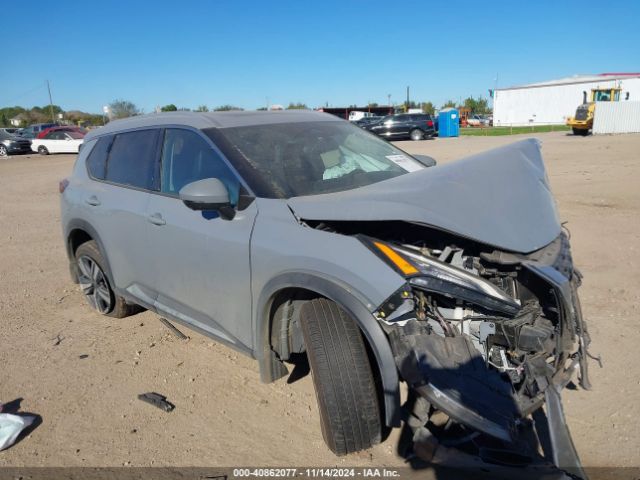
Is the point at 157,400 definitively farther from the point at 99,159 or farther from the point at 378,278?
the point at 99,159

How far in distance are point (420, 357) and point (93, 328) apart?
3.43 metres

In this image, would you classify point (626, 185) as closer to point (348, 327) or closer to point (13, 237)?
point (348, 327)

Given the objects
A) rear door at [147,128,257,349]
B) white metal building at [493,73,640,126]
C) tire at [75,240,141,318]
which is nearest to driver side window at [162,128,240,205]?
rear door at [147,128,257,349]

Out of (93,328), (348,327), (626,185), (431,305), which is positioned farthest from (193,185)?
(626,185)

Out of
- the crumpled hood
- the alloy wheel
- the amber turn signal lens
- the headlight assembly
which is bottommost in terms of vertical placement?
the alloy wheel

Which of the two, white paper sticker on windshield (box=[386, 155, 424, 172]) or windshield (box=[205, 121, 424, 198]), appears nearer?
windshield (box=[205, 121, 424, 198])

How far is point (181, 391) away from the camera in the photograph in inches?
143

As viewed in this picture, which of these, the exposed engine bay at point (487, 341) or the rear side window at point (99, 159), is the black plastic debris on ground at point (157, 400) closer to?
the exposed engine bay at point (487, 341)

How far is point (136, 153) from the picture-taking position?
13.7 ft

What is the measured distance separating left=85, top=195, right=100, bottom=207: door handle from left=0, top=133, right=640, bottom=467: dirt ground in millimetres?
1117

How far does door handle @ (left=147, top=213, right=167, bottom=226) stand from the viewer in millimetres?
3635

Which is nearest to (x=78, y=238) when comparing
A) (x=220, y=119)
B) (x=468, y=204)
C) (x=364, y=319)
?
(x=220, y=119)

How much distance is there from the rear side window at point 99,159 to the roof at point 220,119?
0.46ft

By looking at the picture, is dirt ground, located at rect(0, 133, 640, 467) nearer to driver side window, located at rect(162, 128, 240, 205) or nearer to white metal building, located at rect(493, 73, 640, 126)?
driver side window, located at rect(162, 128, 240, 205)
